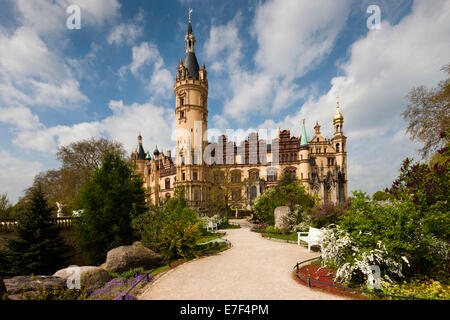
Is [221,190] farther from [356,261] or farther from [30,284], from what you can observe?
[30,284]

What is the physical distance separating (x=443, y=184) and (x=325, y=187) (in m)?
32.1

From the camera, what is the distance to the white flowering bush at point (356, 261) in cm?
600

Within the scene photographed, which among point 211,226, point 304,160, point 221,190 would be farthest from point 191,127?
point 211,226

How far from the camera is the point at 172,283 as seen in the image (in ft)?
22.9

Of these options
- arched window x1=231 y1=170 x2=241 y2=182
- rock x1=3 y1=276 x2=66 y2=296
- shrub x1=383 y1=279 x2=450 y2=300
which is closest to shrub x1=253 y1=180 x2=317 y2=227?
shrub x1=383 y1=279 x2=450 y2=300

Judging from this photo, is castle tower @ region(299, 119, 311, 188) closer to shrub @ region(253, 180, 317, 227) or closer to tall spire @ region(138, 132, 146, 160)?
shrub @ region(253, 180, 317, 227)

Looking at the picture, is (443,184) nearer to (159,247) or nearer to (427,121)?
(427,121)

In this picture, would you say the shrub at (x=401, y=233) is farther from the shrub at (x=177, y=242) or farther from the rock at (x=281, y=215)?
the rock at (x=281, y=215)

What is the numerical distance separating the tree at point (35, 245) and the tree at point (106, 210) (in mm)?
1290

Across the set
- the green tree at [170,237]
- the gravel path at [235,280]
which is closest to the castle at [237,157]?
the green tree at [170,237]

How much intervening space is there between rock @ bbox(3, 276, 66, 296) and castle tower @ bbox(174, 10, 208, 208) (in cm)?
3379

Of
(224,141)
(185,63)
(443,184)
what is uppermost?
(185,63)
